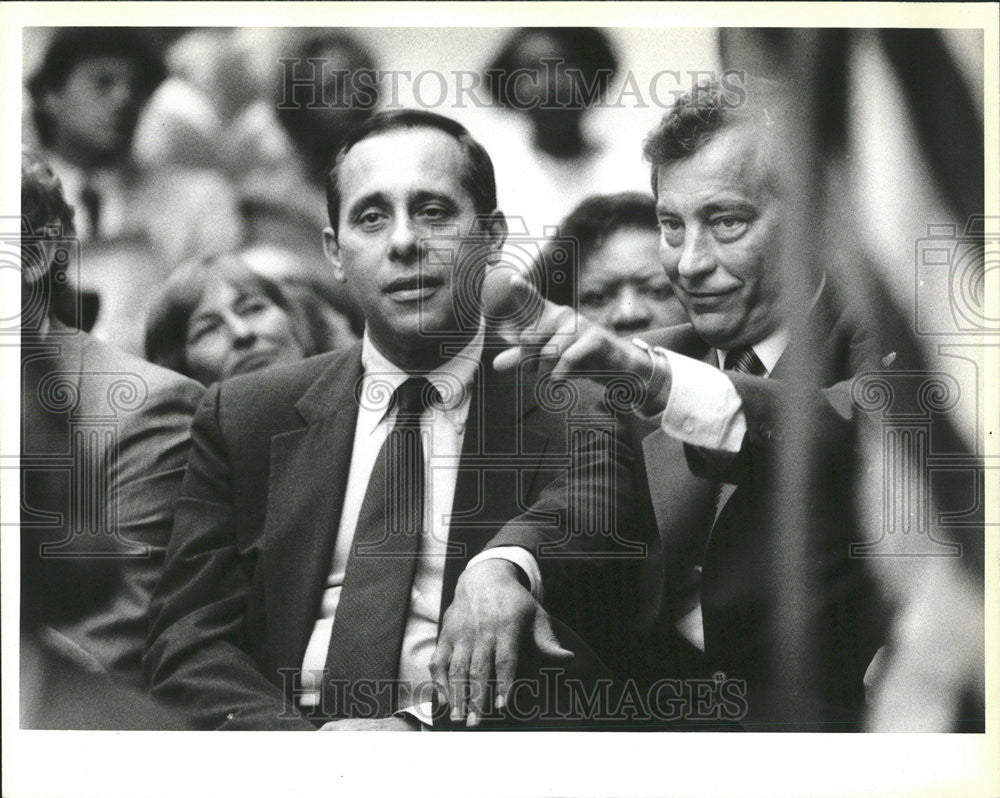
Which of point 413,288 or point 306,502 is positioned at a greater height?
point 413,288

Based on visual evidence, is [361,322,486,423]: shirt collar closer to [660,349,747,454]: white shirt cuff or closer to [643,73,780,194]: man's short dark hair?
[660,349,747,454]: white shirt cuff

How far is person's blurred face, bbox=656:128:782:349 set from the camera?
11.2 ft

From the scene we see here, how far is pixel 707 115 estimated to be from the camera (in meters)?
3.45

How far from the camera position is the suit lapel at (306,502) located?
3.41m

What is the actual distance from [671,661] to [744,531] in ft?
1.45

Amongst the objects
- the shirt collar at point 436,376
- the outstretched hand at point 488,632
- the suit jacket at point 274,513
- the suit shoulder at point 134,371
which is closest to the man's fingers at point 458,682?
the outstretched hand at point 488,632

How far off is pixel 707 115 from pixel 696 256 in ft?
1.40

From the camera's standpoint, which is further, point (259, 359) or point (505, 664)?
point (259, 359)

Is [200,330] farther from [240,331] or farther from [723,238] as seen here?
[723,238]

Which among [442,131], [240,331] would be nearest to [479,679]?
[240,331]

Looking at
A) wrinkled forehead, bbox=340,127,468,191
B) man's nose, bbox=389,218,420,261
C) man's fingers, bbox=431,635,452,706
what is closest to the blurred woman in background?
man's nose, bbox=389,218,420,261

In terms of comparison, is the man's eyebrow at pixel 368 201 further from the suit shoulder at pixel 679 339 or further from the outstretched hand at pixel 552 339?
the suit shoulder at pixel 679 339

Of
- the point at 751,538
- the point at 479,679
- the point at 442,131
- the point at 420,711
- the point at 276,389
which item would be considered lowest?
the point at 420,711
